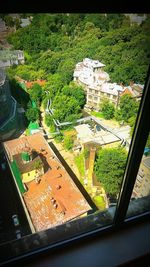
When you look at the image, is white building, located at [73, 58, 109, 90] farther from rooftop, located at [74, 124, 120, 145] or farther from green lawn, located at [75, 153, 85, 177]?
green lawn, located at [75, 153, 85, 177]

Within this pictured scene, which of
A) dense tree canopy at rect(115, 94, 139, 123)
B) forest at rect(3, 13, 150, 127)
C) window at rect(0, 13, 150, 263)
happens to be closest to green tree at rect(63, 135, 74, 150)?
window at rect(0, 13, 150, 263)

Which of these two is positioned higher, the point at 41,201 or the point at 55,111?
the point at 55,111

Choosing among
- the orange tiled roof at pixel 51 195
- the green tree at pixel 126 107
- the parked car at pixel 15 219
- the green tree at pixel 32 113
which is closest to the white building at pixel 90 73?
the green tree at pixel 126 107

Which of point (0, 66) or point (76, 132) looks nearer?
point (0, 66)

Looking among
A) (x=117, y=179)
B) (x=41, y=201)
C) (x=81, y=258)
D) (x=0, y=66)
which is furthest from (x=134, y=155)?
(x=41, y=201)

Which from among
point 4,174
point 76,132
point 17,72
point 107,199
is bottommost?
point 107,199

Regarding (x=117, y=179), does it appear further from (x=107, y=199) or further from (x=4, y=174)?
(x=4, y=174)
